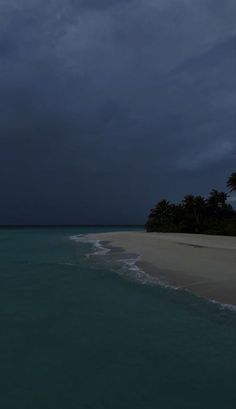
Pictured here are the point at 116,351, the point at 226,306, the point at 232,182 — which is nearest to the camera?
the point at 116,351

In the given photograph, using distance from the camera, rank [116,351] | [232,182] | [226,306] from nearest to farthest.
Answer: [116,351] < [226,306] < [232,182]

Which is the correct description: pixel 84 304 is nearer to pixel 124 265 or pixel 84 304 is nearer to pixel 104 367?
pixel 104 367

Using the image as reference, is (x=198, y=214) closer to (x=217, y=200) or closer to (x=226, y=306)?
(x=217, y=200)

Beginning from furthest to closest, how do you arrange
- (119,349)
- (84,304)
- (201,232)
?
(201,232), (84,304), (119,349)

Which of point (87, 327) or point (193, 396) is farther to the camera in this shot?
point (87, 327)

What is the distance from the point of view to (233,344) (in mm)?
8047

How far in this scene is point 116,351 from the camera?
782 cm

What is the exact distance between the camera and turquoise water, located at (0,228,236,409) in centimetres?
590

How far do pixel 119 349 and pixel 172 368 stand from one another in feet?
4.39

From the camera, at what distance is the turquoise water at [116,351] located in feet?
19.4

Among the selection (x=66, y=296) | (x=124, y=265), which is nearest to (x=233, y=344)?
(x=66, y=296)

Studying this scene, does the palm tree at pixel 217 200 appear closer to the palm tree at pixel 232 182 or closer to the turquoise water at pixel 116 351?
the palm tree at pixel 232 182

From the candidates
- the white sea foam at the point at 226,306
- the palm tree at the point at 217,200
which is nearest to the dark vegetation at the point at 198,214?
the palm tree at the point at 217,200

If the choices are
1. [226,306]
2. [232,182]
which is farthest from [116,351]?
[232,182]
